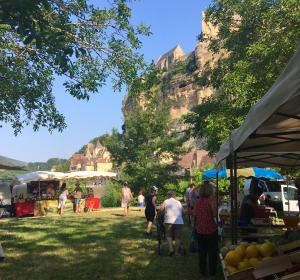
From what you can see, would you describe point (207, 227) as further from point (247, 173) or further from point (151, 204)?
point (247, 173)

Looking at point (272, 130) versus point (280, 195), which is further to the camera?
point (280, 195)

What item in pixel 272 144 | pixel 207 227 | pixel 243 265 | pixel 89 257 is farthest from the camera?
pixel 89 257

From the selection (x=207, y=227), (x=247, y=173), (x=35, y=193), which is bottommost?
(x=207, y=227)

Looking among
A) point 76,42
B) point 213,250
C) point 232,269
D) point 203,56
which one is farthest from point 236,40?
point 203,56

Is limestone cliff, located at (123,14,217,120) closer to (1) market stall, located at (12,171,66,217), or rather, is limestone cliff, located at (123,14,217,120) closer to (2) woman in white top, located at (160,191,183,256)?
(1) market stall, located at (12,171,66,217)

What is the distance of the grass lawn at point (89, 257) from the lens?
29.0ft

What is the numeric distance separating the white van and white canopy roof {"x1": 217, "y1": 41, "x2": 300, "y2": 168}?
9692 millimetres

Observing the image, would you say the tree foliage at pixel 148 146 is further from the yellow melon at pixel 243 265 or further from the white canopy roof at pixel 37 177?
the yellow melon at pixel 243 265

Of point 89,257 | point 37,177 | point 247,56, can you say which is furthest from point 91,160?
point 89,257

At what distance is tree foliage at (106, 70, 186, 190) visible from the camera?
39.0 metres

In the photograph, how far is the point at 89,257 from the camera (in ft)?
35.5

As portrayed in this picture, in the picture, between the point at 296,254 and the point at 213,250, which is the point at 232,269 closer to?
the point at 296,254

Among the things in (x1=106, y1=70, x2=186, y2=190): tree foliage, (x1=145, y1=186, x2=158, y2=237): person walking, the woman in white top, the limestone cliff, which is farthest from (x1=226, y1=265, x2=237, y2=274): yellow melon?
the limestone cliff

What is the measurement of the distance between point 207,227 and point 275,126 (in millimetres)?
2935
